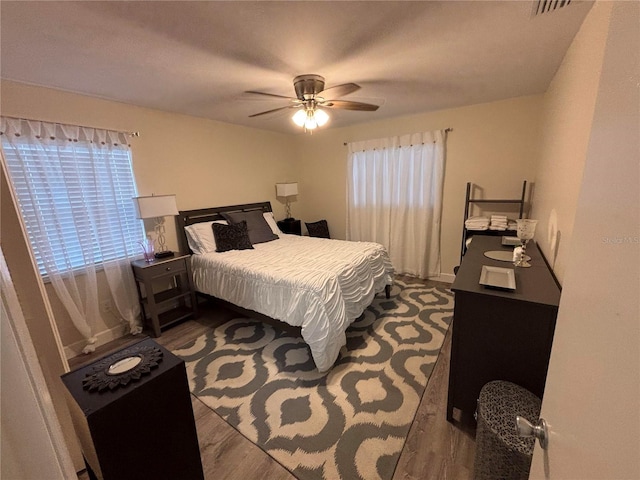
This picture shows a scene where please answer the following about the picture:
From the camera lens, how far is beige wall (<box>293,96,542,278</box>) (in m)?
2.99

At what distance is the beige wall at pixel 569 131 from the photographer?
1302 millimetres

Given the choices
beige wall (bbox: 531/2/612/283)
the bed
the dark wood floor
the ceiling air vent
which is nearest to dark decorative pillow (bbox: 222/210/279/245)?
the bed

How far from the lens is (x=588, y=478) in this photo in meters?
0.42

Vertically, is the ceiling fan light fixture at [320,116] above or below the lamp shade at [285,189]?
above

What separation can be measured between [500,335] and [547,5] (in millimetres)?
1723

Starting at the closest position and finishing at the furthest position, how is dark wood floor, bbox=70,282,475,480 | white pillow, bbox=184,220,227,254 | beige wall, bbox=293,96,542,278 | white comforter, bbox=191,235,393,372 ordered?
dark wood floor, bbox=70,282,475,480 < white comforter, bbox=191,235,393,372 < beige wall, bbox=293,96,542,278 < white pillow, bbox=184,220,227,254

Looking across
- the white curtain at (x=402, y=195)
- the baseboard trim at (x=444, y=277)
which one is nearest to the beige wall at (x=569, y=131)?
the white curtain at (x=402, y=195)

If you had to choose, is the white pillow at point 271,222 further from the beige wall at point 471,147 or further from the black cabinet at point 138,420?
the black cabinet at point 138,420

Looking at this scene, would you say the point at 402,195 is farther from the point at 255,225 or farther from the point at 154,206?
the point at 154,206

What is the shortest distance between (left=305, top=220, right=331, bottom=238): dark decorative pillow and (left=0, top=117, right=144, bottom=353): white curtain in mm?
2525

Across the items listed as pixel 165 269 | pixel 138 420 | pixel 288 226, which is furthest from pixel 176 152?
pixel 138 420

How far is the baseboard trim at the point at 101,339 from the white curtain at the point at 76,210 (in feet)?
0.22

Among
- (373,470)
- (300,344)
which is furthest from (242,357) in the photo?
(373,470)

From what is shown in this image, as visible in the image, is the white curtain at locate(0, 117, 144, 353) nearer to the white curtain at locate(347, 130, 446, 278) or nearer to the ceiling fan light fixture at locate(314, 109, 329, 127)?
the ceiling fan light fixture at locate(314, 109, 329, 127)
